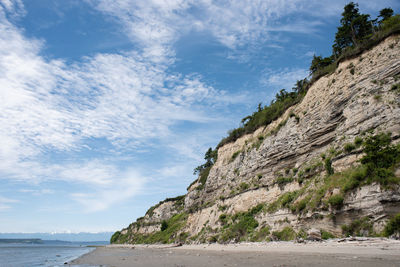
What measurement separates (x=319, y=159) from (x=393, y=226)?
36.7 ft

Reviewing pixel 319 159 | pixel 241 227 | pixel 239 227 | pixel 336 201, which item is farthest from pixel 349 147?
pixel 239 227

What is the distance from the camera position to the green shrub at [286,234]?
18.9 meters

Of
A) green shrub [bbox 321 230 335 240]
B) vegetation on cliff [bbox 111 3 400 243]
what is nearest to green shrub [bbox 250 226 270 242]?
vegetation on cliff [bbox 111 3 400 243]

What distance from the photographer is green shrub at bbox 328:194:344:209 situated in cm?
1582

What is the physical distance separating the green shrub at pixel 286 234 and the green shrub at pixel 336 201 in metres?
4.07

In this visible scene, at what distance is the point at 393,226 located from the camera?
1222 centimetres

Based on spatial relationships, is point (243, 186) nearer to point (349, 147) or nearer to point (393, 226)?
point (349, 147)

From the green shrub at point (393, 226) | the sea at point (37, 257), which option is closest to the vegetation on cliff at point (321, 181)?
the green shrub at point (393, 226)

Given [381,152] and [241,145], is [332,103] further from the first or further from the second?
[241,145]

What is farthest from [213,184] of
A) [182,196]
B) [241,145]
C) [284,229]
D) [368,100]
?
[182,196]

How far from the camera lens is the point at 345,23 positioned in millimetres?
37656

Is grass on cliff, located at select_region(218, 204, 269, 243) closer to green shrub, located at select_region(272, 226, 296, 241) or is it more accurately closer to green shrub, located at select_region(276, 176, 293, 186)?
green shrub, located at select_region(272, 226, 296, 241)

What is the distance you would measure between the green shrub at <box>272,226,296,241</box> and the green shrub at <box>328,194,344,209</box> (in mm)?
4068

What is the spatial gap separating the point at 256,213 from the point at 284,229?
6.46 m
